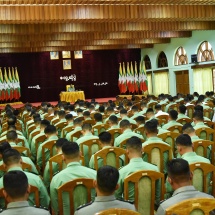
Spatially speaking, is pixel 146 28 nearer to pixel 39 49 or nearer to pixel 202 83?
pixel 202 83

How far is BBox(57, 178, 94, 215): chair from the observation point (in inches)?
145

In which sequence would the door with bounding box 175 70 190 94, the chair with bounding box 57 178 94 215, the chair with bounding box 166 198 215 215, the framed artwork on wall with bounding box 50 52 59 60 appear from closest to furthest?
the chair with bounding box 166 198 215 215
the chair with bounding box 57 178 94 215
the door with bounding box 175 70 190 94
the framed artwork on wall with bounding box 50 52 59 60

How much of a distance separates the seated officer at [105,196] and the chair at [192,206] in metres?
0.53

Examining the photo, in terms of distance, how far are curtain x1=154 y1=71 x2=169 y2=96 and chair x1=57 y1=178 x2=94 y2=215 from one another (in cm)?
2095

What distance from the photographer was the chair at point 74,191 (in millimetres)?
3672

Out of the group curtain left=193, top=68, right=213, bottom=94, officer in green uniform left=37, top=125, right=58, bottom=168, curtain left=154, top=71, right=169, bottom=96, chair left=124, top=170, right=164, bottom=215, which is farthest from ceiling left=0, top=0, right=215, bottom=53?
curtain left=154, top=71, right=169, bottom=96

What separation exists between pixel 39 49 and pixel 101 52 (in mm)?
5511

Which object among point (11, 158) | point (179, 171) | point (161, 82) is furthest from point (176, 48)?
point (179, 171)

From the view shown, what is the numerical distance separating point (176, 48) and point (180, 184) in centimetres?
2040

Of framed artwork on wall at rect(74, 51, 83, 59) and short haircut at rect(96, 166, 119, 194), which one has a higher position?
framed artwork on wall at rect(74, 51, 83, 59)

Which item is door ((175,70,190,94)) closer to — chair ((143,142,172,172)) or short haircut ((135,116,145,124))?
short haircut ((135,116,145,124))

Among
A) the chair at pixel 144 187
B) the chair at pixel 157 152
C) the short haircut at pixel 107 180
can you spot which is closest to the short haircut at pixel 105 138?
the chair at pixel 157 152

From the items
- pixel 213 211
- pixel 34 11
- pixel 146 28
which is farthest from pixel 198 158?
pixel 146 28

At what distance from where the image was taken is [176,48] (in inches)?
903
